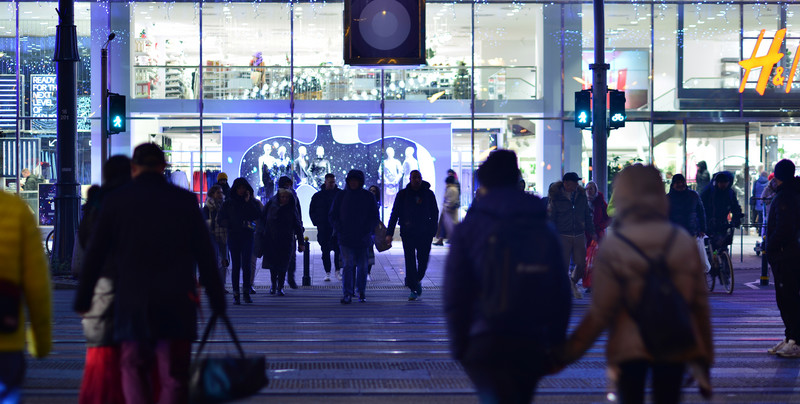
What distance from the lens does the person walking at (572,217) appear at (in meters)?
13.9

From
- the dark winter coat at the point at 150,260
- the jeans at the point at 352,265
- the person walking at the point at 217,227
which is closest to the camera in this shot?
the dark winter coat at the point at 150,260

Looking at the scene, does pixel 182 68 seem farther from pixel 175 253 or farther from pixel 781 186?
pixel 175 253

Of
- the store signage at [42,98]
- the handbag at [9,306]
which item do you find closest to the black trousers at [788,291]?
the handbag at [9,306]

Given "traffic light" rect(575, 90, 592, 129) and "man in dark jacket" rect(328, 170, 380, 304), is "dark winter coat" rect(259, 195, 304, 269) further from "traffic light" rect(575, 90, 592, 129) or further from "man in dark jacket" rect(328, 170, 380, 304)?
"traffic light" rect(575, 90, 592, 129)

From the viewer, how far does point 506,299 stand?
3.99m

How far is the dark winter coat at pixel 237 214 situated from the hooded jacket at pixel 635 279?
945 cm

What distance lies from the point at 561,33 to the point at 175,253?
21.3 meters

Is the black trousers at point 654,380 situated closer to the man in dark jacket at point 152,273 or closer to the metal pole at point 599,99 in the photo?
the man in dark jacket at point 152,273

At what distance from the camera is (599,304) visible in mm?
4043

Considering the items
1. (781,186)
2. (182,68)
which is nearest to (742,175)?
(182,68)

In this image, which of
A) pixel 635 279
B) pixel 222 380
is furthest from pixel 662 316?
pixel 222 380

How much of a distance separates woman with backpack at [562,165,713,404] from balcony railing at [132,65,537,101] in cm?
2093

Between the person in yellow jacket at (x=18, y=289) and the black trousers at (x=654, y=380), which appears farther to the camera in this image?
the black trousers at (x=654, y=380)

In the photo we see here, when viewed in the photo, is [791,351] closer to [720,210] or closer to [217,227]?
[720,210]
